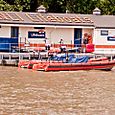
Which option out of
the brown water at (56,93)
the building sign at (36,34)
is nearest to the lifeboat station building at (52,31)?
the building sign at (36,34)

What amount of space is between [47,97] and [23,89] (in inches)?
116

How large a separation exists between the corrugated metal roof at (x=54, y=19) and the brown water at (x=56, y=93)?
7770 mm

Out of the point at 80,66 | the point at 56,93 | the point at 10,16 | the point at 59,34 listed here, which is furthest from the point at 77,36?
the point at 56,93

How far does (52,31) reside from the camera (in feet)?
153

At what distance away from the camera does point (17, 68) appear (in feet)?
133

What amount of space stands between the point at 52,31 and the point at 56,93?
19.0 metres

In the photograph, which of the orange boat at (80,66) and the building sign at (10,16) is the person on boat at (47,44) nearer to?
the building sign at (10,16)

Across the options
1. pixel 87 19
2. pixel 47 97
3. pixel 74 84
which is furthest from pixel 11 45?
pixel 47 97

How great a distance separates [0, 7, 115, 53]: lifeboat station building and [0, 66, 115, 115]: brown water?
6.84 metres

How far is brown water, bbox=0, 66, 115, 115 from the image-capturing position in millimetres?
23641

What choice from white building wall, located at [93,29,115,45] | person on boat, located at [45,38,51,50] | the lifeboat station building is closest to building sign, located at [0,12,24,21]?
the lifeboat station building

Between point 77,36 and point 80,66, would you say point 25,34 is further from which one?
point 80,66

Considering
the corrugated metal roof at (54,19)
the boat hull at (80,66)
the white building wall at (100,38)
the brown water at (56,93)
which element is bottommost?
the brown water at (56,93)

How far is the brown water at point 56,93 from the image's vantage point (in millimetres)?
23641
